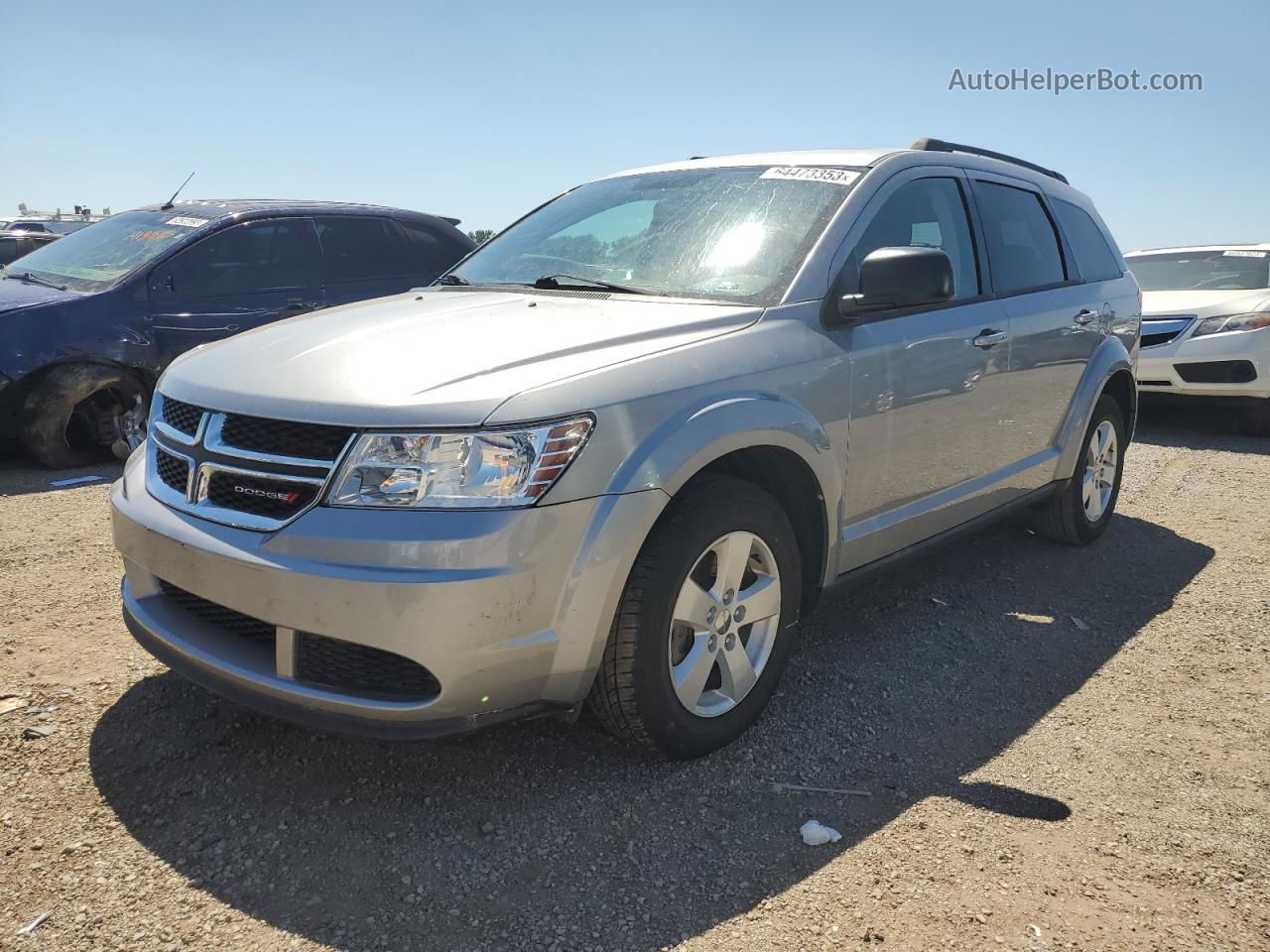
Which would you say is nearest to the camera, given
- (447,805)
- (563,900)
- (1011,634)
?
(563,900)

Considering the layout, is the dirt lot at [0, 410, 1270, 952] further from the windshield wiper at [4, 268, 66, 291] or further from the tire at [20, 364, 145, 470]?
the windshield wiper at [4, 268, 66, 291]

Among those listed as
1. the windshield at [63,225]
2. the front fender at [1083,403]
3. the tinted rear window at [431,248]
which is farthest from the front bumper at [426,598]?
the windshield at [63,225]

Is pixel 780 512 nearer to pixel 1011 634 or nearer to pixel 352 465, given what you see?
pixel 352 465

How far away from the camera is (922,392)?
11.6ft

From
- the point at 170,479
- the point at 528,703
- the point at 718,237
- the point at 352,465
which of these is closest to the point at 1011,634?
the point at 718,237

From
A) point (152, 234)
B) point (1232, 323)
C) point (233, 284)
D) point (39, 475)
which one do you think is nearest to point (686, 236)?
point (233, 284)

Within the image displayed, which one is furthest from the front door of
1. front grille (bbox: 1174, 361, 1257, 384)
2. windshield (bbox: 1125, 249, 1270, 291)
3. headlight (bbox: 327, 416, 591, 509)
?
windshield (bbox: 1125, 249, 1270, 291)

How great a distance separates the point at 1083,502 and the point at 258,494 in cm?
407

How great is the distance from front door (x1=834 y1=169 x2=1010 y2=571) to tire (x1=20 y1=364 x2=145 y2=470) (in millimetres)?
4891

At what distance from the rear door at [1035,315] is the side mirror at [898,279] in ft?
3.41

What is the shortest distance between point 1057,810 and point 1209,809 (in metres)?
0.43

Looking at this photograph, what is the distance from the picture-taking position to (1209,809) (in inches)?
110

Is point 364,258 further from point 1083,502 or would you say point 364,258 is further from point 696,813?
point 696,813

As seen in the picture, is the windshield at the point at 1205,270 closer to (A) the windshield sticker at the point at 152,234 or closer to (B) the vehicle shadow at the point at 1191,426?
(B) the vehicle shadow at the point at 1191,426
